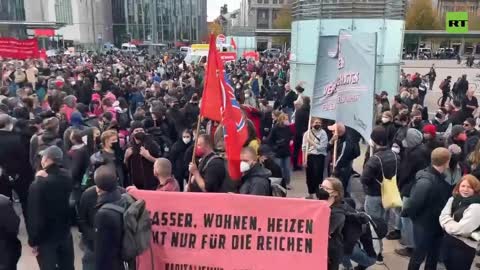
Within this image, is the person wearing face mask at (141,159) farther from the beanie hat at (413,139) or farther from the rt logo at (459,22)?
the rt logo at (459,22)

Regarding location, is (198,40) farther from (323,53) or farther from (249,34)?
(323,53)

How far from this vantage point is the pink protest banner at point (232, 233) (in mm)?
4113

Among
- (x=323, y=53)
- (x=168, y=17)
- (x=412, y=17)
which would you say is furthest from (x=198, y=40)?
(x=323, y=53)

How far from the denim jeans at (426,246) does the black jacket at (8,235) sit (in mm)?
3985

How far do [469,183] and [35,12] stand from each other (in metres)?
101

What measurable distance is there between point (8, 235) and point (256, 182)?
91.7 inches

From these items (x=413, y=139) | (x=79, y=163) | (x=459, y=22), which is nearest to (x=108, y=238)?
(x=79, y=163)

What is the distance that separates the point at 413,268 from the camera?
16.7 feet

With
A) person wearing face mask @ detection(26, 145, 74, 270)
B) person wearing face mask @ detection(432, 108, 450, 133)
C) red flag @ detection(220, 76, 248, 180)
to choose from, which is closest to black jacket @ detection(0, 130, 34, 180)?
person wearing face mask @ detection(26, 145, 74, 270)

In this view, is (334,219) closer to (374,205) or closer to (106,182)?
(106,182)

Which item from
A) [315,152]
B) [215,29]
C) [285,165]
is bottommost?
[285,165]

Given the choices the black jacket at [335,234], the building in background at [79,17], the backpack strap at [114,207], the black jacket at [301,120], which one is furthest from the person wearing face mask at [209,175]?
the building in background at [79,17]

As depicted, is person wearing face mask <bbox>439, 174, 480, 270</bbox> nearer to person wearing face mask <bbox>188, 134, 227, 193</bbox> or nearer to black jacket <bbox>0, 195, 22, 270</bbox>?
person wearing face mask <bbox>188, 134, 227, 193</bbox>

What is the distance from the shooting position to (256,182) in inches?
185
